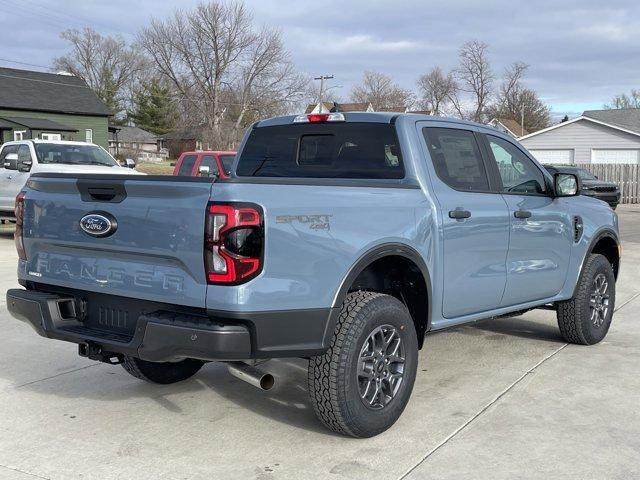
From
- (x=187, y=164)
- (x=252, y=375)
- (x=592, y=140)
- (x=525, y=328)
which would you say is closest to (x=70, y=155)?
(x=187, y=164)

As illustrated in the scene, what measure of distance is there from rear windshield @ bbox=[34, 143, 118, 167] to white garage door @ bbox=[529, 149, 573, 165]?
29339 mm

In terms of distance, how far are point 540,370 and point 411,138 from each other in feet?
7.32

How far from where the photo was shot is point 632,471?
3.79m

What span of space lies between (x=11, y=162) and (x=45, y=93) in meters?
34.8

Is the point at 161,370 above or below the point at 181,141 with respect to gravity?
below

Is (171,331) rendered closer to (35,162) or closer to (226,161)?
(35,162)

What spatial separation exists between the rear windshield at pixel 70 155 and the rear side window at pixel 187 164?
2.04 m

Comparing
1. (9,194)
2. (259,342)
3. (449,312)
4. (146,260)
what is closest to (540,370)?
(449,312)

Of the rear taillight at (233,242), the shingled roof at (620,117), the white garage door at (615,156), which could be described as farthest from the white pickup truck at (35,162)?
the shingled roof at (620,117)

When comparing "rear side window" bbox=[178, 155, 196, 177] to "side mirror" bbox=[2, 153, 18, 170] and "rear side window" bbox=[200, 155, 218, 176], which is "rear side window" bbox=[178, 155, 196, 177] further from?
"side mirror" bbox=[2, 153, 18, 170]

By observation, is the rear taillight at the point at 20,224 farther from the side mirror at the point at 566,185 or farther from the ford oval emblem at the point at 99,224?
the side mirror at the point at 566,185

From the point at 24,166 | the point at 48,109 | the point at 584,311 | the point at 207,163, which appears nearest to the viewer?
the point at 584,311

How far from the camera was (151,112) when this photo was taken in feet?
267

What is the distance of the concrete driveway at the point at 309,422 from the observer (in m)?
3.84
